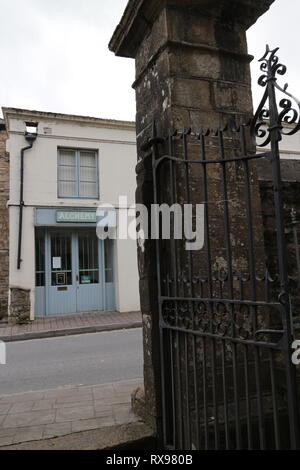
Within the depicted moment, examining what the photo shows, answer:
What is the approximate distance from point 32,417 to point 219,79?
3.02 m

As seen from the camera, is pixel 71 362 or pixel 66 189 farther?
pixel 66 189

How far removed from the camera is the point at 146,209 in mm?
2811

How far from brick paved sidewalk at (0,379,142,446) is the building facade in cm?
809

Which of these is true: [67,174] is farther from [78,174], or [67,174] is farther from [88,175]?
[88,175]

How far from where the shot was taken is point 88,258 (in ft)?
41.2

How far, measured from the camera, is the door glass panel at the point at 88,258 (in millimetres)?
12430

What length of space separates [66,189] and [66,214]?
3.08ft

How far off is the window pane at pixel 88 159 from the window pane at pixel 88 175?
0.54ft

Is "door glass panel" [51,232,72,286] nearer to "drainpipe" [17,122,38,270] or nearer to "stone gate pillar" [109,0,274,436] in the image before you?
"drainpipe" [17,122,38,270]

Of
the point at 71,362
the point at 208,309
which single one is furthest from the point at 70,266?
the point at 208,309

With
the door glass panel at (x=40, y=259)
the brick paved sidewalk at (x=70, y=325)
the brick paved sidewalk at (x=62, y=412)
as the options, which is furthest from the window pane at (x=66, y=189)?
the brick paved sidewalk at (x=62, y=412)

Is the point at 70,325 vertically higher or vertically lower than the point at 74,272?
lower

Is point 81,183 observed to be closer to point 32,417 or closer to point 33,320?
point 33,320

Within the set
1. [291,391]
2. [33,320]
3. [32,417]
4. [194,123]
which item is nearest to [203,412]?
[291,391]
